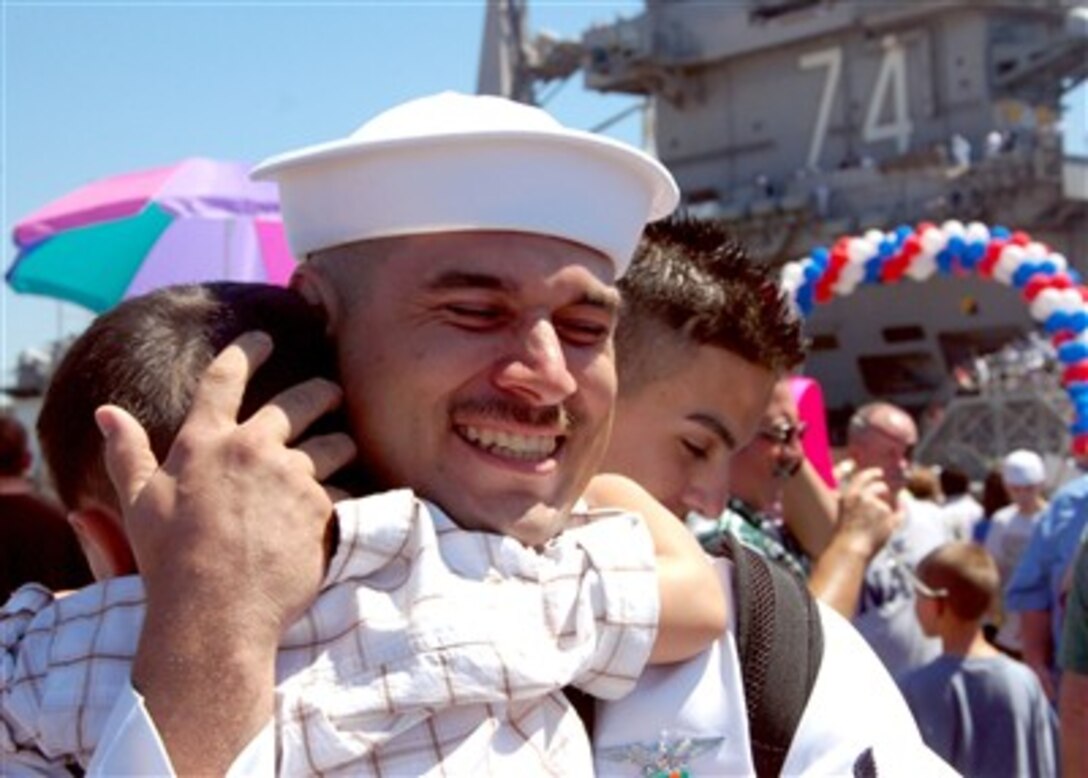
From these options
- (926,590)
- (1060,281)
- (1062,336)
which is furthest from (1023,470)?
(926,590)

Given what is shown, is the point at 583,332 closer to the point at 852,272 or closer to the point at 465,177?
the point at 465,177

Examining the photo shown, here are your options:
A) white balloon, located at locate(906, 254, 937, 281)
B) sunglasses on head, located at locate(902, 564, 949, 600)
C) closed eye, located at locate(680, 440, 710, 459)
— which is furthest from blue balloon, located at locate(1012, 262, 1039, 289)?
closed eye, located at locate(680, 440, 710, 459)

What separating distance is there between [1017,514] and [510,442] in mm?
8632

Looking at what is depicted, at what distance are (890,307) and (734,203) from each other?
4204 mm

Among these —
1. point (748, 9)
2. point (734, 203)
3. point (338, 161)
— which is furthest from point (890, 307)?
point (338, 161)

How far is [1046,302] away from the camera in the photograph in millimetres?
6145

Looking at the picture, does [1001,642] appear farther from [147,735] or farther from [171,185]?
[147,735]

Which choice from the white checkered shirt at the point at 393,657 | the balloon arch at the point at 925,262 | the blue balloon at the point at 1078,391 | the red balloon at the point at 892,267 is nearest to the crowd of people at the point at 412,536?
the white checkered shirt at the point at 393,657

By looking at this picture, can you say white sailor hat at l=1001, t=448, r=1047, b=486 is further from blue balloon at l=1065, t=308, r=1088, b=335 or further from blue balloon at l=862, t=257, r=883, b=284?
blue balloon at l=1065, t=308, r=1088, b=335

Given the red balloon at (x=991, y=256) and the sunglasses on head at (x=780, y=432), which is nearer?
the sunglasses on head at (x=780, y=432)

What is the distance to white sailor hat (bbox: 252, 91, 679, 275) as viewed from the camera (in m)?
1.60

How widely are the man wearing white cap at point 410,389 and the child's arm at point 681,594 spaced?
4 cm

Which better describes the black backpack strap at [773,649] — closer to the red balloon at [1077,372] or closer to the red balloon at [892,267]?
the red balloon at [1077,372]

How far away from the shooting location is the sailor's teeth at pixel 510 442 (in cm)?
160
